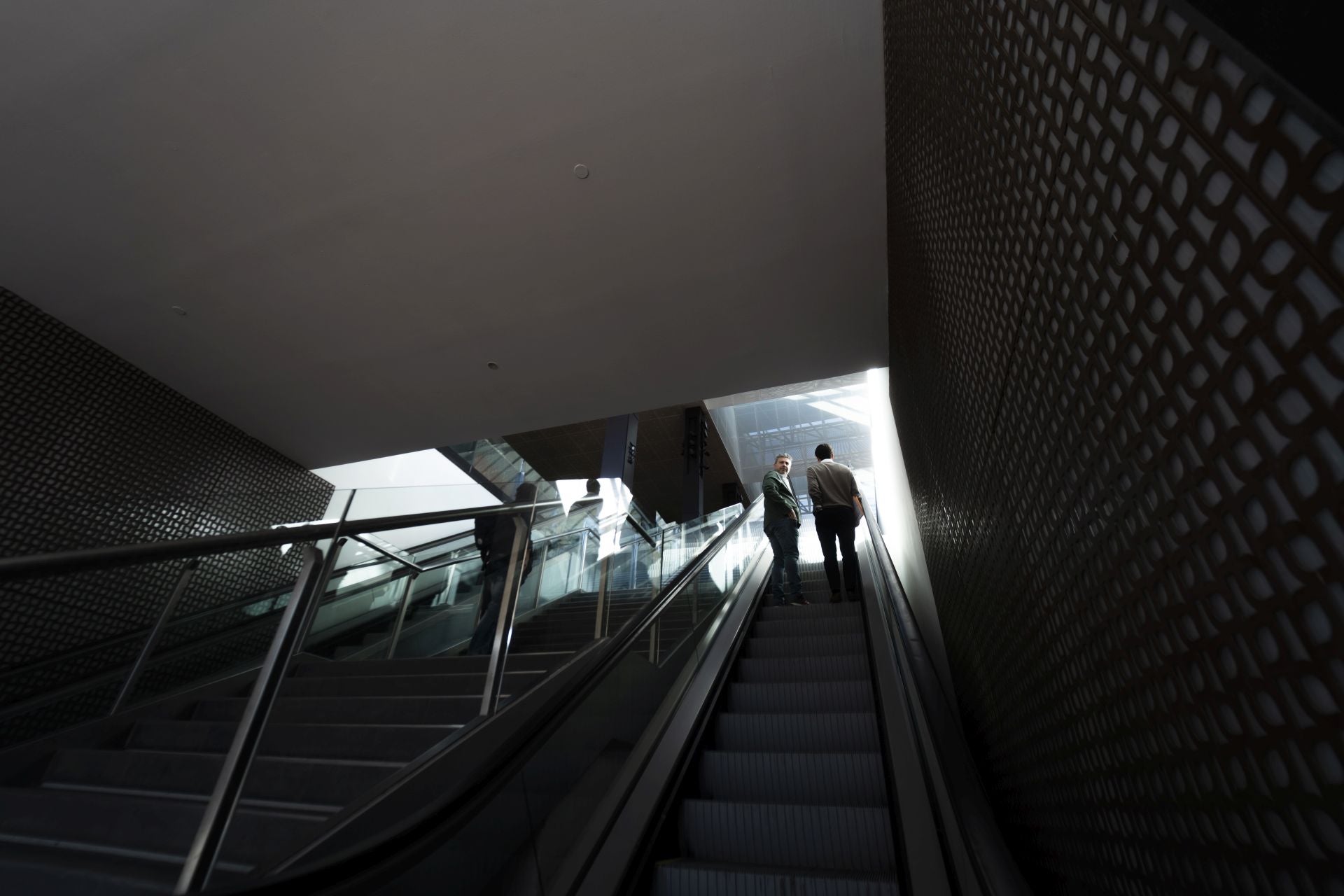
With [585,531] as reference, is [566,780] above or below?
below

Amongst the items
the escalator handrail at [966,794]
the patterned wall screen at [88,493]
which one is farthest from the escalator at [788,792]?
the patterned wall screen at [88,493]

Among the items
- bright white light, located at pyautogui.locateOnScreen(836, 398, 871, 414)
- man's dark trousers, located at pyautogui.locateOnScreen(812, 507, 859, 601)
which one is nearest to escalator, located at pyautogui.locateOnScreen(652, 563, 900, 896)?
man's dark trousers, located at pyautogui.locateOnScreen(812, 507, 859, 601)

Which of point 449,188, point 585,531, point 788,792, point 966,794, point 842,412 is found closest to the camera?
point 966,794

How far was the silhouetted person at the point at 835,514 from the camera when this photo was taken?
5.43m

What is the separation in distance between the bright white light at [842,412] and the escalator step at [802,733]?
44.0ft

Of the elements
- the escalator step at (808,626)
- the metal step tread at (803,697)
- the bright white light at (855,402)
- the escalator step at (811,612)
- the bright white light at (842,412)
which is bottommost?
the metal step tread at (803,697)

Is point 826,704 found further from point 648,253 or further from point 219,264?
point 219,264

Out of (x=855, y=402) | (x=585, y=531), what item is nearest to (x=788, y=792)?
(x=585, y=531)

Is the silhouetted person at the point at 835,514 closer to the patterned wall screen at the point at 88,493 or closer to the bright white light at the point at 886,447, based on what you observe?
the bright white light at the point at 886,447

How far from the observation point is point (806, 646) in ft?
14.6

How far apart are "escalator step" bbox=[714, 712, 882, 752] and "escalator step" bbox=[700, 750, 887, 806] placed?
8.5 inches

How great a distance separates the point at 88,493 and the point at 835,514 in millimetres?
6855

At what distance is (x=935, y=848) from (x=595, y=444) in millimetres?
12324

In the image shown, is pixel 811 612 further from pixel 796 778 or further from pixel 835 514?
pixel 796 778
